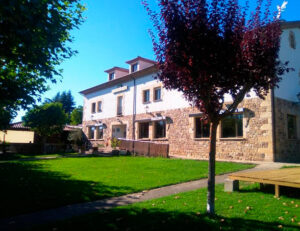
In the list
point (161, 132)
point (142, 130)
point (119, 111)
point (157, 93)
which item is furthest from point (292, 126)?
point (119, 111)

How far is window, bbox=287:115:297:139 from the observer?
14357mm

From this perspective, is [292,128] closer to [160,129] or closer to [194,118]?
[194,118]

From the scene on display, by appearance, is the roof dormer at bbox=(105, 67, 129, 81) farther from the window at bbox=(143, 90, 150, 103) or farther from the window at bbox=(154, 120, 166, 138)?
the window at bbox=(154, 120, 166, 138)

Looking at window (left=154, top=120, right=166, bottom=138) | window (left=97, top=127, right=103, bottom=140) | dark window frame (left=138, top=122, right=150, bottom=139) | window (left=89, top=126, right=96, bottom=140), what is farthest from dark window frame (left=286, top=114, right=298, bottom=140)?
window (left=89, top=126, right=96, bottom=140)

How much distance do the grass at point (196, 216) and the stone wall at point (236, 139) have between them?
25.8 ft

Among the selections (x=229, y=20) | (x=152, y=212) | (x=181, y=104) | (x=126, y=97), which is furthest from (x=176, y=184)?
(x=126, y=97)

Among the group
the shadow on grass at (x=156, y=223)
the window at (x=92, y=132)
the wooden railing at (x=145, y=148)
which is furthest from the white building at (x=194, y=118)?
the shadow on grass at (x=156, y=223)

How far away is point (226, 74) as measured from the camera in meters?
3.94

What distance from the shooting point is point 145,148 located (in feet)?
58.0

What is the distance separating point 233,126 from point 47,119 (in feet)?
60.2

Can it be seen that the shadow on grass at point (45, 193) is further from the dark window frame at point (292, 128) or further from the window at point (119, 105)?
the window at point (119, 105)

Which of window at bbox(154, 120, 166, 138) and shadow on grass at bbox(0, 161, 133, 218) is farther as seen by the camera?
window at bbox(154, 120, 166, 138)

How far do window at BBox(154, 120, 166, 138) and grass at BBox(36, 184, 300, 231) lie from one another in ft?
44.4

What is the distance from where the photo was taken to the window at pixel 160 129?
19.2 m
